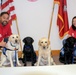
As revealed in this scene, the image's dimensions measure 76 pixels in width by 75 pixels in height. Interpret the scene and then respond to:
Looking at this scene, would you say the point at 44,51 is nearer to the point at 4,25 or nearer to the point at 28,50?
the point at 28,50

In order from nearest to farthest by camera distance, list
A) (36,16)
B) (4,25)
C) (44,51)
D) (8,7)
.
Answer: (44,51) → (4,25) → (8,7) → (36,16)

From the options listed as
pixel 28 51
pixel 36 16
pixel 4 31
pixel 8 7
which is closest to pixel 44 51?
pixel 28 51

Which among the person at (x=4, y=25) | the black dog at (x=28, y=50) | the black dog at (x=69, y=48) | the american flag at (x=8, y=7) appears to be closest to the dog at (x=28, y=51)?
the black dog at (x=28, y=50)

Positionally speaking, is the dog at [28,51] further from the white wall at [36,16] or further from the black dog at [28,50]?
the white wall at [36,16]

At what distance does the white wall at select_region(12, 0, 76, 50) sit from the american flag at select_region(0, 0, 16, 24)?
0.10 metres

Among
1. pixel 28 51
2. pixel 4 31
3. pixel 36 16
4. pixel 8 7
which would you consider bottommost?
pixel 28 51

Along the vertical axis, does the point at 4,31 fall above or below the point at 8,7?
below

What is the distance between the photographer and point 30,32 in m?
3.61

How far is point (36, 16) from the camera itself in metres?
3.55

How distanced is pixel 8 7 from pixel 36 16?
52 cm

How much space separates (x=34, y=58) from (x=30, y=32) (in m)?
0.74

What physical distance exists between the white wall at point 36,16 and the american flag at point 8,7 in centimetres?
10

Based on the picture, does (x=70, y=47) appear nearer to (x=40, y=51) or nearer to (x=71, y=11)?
(x=40, y=51)

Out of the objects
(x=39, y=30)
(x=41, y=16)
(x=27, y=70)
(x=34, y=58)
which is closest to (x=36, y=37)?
(x=39, y=30)
